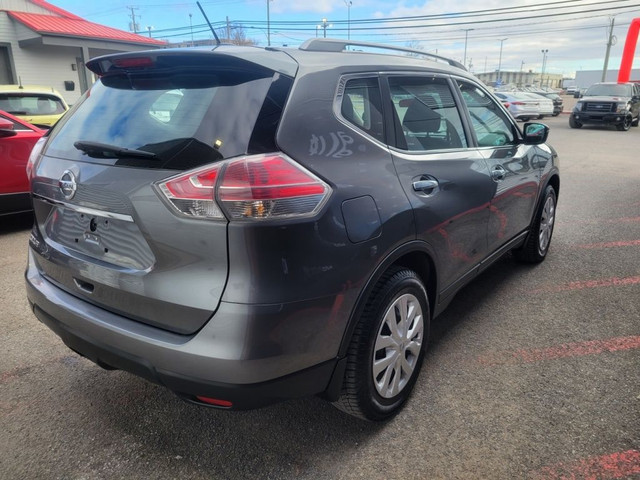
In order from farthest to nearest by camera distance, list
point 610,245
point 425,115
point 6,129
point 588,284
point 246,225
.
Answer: point 6,129
point 610,245
point 588,284
point 425,115
point 246,225

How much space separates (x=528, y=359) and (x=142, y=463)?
2.28 m

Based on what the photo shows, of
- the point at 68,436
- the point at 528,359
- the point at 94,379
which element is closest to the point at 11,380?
the point at 94,379

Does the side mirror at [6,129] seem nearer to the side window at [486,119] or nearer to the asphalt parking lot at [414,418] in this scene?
the asphalt parking lot at [414,418]

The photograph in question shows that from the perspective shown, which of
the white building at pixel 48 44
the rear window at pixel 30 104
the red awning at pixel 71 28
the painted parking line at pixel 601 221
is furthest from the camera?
the white building at pixel 48 44

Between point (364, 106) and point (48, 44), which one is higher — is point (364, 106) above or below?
below

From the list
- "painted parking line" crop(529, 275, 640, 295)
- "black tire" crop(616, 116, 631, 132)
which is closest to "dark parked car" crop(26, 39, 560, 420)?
"painted parking line" crop(529, 275, 640, 295)

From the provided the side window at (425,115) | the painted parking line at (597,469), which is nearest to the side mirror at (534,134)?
the side window at (425,115)

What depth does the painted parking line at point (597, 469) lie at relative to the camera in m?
2.19

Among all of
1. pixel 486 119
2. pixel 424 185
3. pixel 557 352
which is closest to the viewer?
pixel 424 185

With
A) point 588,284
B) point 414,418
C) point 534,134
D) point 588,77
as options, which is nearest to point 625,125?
point 588,284

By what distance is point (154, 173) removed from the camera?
195 centimetres

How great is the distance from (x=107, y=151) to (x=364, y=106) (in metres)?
1.16

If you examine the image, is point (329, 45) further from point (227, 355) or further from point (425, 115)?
point (227, 355)

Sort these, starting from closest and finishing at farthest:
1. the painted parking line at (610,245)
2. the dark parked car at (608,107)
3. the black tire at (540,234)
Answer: the black tire at (540,234) < the painted parking line at (610,245) < the dark parked car at (608,107)
